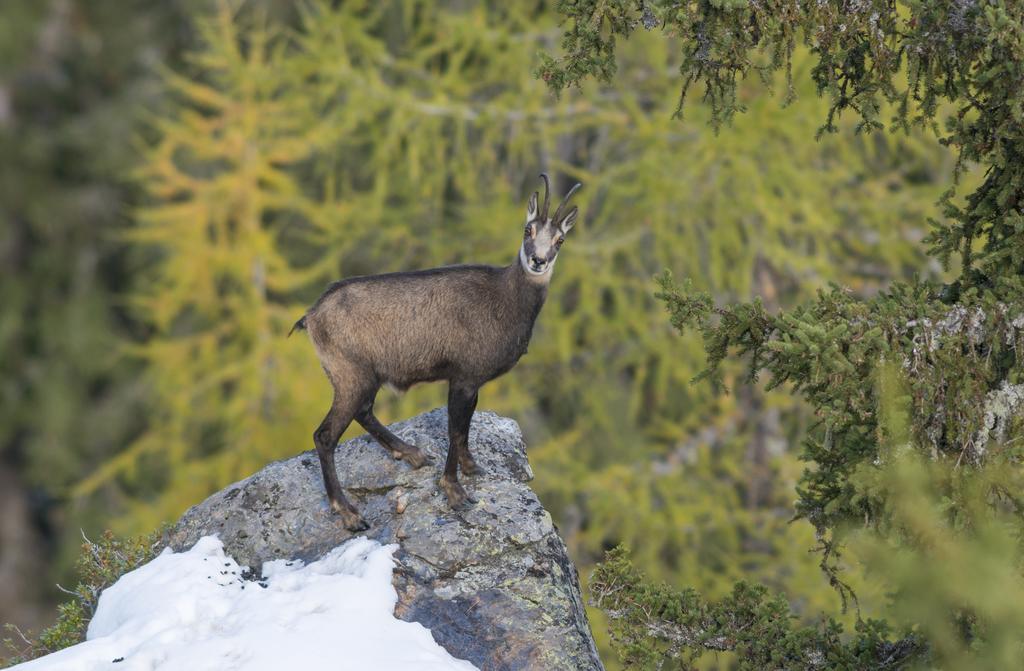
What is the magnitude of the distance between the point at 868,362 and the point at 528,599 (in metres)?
2.39

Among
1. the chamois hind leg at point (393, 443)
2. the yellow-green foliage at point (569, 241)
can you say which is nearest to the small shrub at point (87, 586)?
the chamois hind leg at point (393, 443)

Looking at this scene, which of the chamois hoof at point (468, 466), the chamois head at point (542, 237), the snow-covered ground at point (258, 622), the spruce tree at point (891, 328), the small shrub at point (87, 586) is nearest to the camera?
the spruce tree at point (891, 328)

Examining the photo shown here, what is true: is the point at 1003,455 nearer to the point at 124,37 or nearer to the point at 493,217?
the point at 493,217

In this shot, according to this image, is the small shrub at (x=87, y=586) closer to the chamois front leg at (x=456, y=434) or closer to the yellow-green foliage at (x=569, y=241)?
the chamois front leg at (x=456, y=434)

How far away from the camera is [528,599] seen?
8055 millimetres

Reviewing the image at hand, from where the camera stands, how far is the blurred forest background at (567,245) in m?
20.6

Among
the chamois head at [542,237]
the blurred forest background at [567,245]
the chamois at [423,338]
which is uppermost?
the chamois head at [542,237]

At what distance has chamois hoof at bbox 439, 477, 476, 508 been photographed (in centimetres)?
847

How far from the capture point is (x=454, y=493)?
847cm

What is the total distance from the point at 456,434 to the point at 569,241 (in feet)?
42.2

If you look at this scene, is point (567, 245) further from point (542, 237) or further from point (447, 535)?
point (447, 535)

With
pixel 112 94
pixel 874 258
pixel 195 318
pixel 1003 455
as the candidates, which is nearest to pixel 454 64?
pixel 874 258

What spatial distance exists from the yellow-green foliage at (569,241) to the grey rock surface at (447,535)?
35.7 ft

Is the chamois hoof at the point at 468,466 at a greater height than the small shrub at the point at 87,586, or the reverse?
the chamois hoof at the point at 468,466
